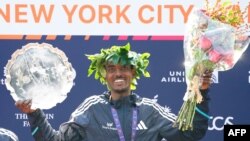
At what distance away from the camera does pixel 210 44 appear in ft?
20.8

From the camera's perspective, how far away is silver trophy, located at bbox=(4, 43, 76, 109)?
6.75m

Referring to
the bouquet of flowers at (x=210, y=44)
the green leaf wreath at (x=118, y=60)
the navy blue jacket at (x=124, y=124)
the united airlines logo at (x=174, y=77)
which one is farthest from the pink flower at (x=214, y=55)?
the united airlines logo at (x=174, y=77)

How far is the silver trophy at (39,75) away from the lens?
675 cm

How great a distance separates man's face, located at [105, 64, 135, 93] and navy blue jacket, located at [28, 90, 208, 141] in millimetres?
79

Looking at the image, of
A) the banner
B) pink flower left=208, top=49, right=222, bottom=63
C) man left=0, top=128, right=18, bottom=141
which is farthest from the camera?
the banner

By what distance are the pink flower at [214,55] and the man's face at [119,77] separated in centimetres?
59

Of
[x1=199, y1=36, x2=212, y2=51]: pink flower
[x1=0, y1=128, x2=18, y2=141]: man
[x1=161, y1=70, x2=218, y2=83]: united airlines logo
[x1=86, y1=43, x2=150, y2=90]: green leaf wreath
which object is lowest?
[x1=0, y1=128, x2=18, y2=141]: man

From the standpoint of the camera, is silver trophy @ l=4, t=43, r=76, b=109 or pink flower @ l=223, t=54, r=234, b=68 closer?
pink flower @ l=223, t=54, r=234, b=68

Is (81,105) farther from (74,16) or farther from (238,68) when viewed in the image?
(238,68)

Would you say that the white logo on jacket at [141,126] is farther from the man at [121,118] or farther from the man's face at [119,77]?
the man's face at [119,77]

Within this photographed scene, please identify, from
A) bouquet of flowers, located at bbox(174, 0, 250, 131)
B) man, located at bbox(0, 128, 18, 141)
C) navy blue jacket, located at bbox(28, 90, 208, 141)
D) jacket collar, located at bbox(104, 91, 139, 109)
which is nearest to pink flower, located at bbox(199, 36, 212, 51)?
bouquet of flowers, located at bbox(174, 0, 250, 131)

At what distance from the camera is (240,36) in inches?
255

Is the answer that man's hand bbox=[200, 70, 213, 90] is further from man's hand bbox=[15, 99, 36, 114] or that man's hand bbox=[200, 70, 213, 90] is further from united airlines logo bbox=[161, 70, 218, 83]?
man's hand bbox=[15, 99, 36, 114]

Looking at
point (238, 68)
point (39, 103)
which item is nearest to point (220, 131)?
point (238, 68)
